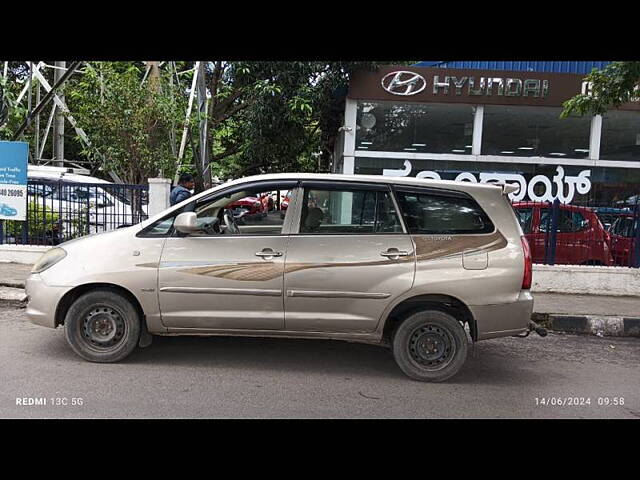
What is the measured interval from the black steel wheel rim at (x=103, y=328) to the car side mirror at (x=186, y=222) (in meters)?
0.97

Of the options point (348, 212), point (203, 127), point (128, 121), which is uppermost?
point (203, 127)

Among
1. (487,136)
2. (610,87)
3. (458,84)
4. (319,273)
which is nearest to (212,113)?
(458,84)

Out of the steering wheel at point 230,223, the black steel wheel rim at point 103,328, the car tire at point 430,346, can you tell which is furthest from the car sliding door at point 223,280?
the car tire at point 430,346

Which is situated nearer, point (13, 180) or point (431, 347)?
point (431, 347)

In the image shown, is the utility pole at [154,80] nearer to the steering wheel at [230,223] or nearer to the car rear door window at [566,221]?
the steering wheel at [230,223]

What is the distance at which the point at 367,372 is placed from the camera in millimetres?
4961

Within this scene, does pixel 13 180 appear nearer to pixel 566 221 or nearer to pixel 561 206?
pixel 561 206

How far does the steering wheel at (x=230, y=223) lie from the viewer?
16.0ft

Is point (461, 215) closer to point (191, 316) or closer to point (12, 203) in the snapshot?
point (191, 316)

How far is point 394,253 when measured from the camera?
182 inches

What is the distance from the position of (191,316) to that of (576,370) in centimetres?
372

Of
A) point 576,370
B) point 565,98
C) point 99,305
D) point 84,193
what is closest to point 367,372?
point 576,370

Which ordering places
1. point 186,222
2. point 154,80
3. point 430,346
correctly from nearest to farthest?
point 186,222 < point 430,346 < point 154,80

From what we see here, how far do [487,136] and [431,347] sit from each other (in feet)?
34.2
